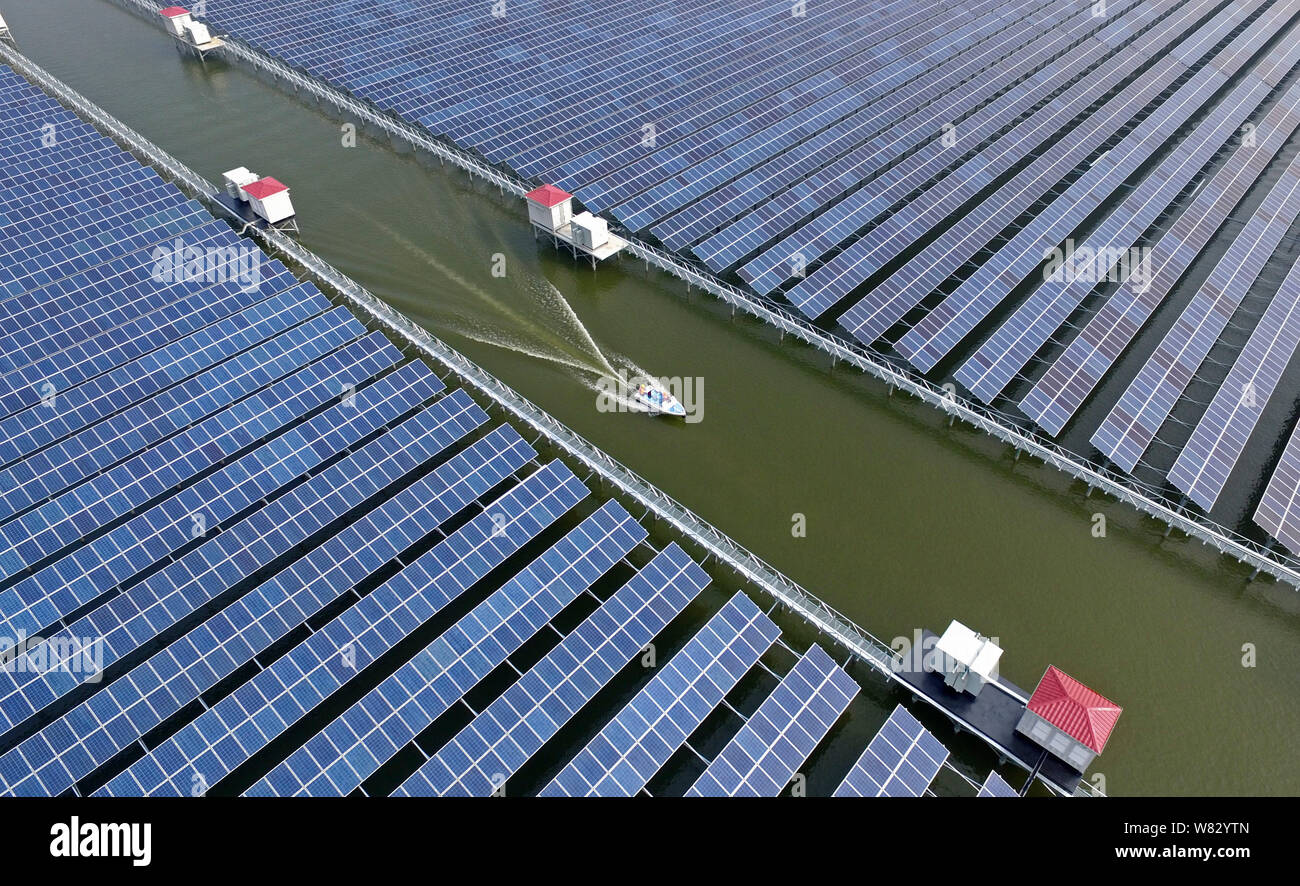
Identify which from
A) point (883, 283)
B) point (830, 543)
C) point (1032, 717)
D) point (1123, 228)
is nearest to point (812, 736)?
point (1032, 717)

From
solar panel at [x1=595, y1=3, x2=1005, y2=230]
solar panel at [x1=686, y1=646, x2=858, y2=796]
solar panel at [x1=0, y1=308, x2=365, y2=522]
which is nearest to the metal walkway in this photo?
solar panel at [x1=686, y1=646, x2=858, y2=796]

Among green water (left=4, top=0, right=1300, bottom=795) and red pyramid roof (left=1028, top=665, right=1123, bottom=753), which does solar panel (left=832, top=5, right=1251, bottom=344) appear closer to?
green water (left=4, top=0, right=1300, bottom=795)

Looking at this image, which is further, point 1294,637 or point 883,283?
point 883,283

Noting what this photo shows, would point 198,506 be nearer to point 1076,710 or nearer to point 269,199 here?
point 269,199

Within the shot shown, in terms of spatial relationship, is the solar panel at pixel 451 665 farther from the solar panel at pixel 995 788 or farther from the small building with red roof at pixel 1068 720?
the small building with red roof at pixel 1068 720
